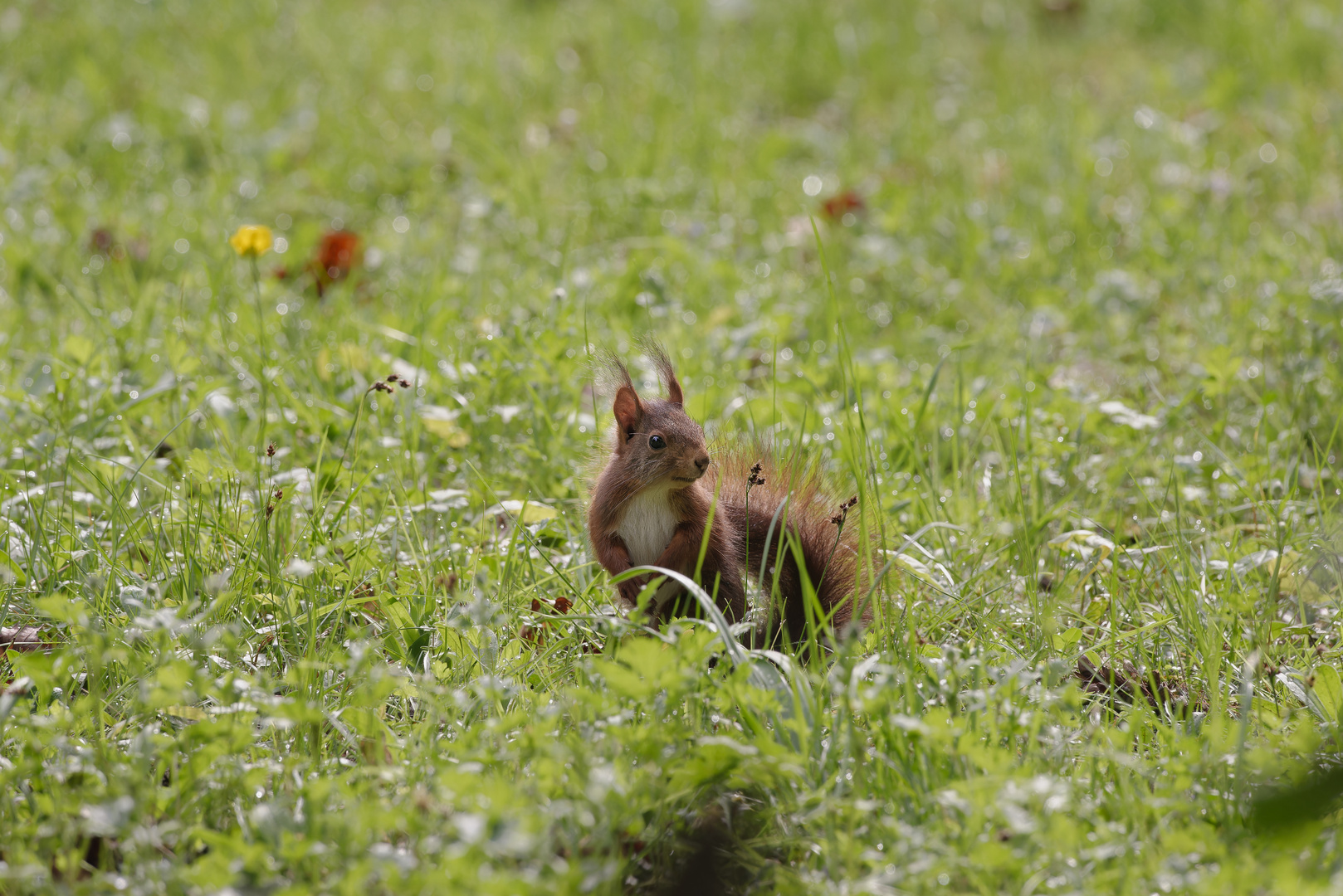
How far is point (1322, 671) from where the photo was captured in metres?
2.08

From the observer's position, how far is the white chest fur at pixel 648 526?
221 centimetres

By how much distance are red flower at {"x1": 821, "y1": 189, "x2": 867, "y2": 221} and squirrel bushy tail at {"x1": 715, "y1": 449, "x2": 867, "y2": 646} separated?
7.69ft

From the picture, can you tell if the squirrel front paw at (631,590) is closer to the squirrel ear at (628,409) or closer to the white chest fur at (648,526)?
the white chest fur at (648,526)

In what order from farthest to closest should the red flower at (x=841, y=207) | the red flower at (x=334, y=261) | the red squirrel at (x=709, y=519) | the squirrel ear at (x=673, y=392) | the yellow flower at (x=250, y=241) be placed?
the red flower at (x=841, y=207) → the red flower at (x=334, y=261) → the yellow flower at (x=250, y=241) → the squirrel ear at (x=673, y=392) → the red squirrel at (x=709, y=519)

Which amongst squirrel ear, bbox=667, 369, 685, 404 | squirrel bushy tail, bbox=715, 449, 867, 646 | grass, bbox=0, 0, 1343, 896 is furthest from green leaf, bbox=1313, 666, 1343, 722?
squirrel ear, bbox=667, 369, 685, 404

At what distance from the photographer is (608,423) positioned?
2.52 m

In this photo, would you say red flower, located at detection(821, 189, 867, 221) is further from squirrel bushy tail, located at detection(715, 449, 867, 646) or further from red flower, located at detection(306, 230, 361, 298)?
squirrel bushy tail, located at detection(715, 449, 867, 646)

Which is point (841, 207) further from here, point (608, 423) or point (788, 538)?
point (788, 538)

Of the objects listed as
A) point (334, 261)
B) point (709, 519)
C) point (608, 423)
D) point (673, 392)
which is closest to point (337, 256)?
point (334, 261)

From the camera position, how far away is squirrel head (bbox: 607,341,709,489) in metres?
2.12

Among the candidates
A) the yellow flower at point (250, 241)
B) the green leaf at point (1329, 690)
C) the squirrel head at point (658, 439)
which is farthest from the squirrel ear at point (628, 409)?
the yellow flower at point (250, 241)

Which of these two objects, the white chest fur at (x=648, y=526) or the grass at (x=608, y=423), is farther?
the white chest fur at (x=648, y=526)

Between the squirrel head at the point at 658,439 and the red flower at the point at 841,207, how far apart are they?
7.96 feet

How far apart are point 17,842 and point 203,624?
0.58 m
